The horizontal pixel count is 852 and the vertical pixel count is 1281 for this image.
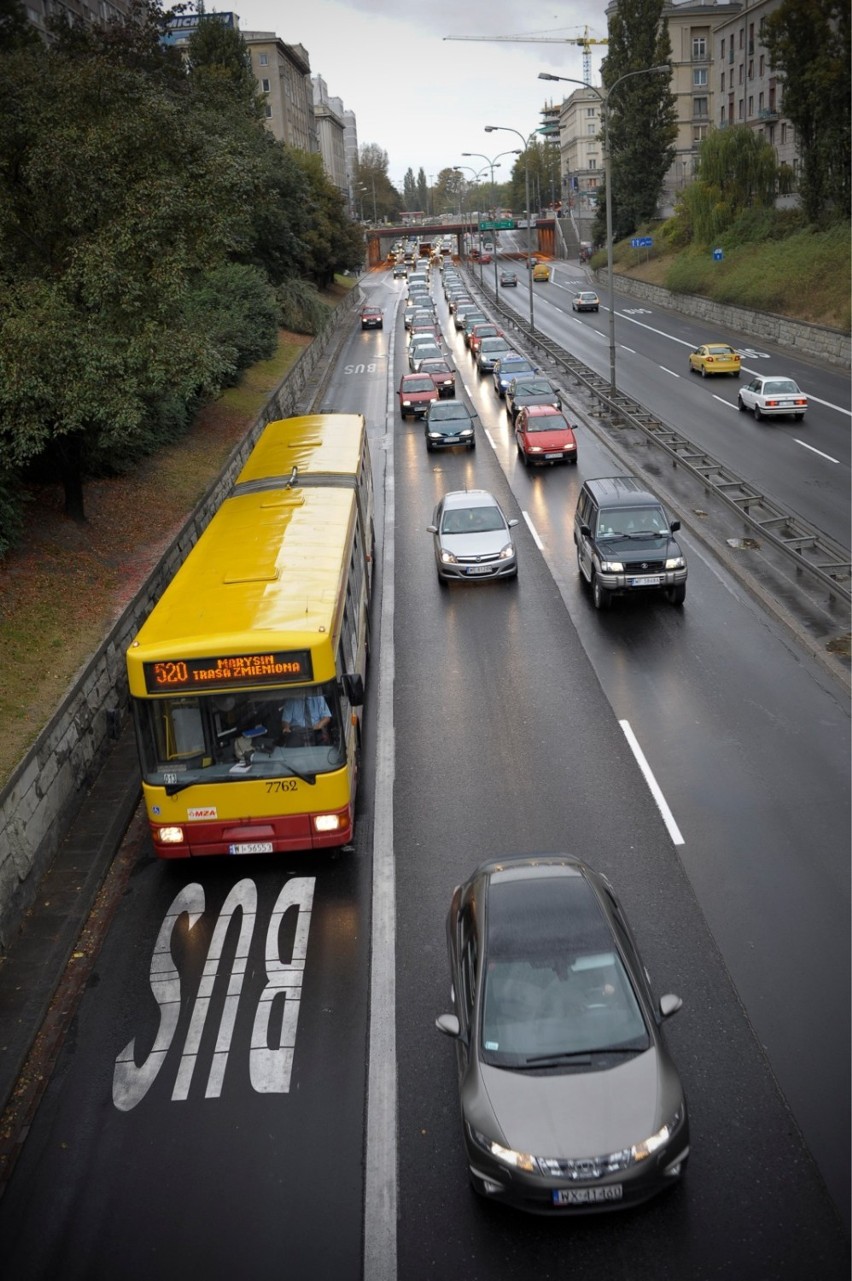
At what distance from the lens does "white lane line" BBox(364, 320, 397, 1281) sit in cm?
737

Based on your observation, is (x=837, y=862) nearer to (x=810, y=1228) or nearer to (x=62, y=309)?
(x=810, y=1228)

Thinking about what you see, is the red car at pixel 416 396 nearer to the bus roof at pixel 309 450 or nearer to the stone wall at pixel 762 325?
the bus roof at pixel 309 450

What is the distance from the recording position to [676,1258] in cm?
696

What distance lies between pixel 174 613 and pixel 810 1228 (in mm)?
8440

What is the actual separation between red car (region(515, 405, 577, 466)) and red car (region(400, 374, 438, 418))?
9159 millimetres

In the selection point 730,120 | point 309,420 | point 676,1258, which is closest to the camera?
point 676,1258

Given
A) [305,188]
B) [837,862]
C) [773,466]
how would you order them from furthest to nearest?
[305,188]
[773,466]
[837,862]

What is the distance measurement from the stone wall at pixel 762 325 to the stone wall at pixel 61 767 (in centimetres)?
3671

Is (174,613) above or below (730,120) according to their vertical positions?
below

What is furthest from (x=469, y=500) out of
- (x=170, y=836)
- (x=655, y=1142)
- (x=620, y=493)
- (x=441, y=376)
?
(x=441, y=376)

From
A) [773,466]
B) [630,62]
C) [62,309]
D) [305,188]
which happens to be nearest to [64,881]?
[62,309]

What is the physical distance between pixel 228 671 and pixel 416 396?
32.5 meters

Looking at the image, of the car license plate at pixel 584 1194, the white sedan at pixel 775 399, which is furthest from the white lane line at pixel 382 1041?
the white sedan at pixel 775 399

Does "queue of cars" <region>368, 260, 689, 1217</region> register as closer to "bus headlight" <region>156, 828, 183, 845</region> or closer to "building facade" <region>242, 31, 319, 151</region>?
"bus headlight" <region>156, 828, 183, 845</region>
